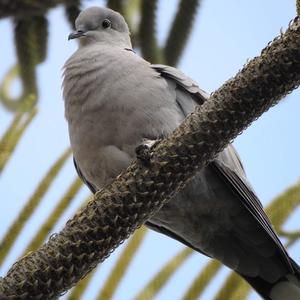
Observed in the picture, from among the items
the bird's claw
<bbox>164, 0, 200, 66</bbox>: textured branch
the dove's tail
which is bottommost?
the dove's tail

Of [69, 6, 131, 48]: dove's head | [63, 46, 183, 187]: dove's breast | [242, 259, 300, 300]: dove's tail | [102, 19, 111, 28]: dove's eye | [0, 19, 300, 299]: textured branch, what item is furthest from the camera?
[102, 19, 111, 28]: dove's eye

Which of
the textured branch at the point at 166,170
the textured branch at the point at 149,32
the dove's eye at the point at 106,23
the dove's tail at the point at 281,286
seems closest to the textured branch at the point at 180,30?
the textured branch at the point at 149,32

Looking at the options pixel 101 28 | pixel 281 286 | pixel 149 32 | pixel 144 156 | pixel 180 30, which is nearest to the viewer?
pixel 144 156

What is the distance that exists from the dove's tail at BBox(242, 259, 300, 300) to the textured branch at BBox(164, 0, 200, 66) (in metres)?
1.45

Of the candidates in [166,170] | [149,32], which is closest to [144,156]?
[166,170]

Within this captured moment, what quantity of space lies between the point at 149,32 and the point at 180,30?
0.77ft

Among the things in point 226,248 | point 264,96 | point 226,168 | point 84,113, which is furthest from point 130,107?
point 264,96

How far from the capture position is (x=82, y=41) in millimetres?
4426

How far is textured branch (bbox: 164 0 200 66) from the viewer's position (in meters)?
4.30

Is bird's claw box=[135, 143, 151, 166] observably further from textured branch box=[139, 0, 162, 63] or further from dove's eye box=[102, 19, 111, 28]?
dove's eye box=[102, 19, 111, 28]

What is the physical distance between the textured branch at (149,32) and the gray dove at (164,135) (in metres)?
0.46

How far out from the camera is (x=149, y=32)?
14.6ft

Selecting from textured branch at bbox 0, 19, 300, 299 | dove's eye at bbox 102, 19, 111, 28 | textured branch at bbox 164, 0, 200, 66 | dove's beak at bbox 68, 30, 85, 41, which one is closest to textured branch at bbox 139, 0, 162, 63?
textured branch at bbox 164, 0, 200, 66

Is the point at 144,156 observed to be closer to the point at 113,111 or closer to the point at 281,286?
the point at 113,111
